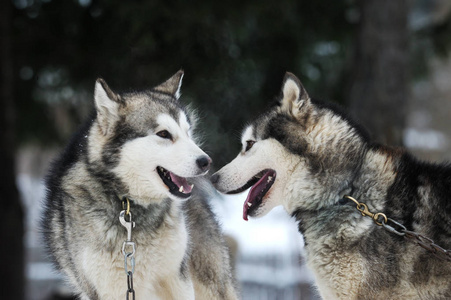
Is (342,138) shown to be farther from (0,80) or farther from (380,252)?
(0,80)

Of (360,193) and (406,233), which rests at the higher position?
(360,193)

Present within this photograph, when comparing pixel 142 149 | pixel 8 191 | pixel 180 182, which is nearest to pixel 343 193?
pixel 180 182

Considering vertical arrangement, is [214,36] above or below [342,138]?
above

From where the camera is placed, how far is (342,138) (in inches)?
156

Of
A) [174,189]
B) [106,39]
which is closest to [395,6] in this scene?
[106,39]

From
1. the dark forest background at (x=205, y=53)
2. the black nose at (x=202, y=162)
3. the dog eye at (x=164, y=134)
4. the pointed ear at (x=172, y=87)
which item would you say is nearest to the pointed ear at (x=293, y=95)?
the black nose at (x=202, y=162)

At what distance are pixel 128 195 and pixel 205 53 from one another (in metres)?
5.09

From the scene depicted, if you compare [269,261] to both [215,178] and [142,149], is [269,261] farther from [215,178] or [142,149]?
[142,149]

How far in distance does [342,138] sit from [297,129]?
300 mm

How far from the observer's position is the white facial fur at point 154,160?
4.06 m

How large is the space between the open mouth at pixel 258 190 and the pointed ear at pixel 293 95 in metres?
0.44

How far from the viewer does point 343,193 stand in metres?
3.86

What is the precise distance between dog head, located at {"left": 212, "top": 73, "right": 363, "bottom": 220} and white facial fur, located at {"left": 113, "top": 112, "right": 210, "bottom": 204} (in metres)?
0.27

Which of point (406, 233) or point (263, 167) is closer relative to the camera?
point (406, 233)
